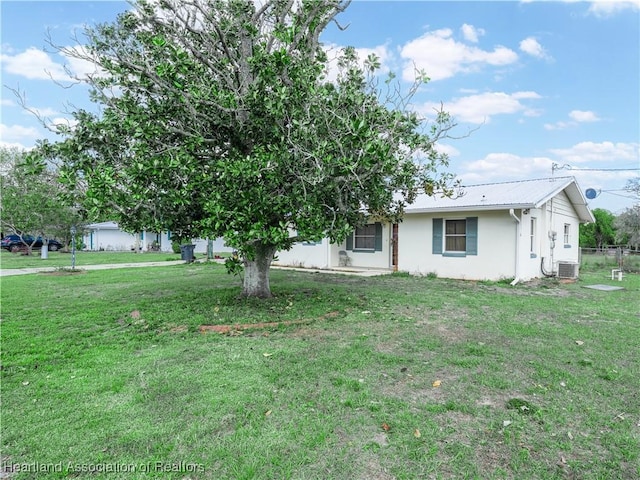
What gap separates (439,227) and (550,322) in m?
6.71

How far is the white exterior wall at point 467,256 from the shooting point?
1155 centimetres

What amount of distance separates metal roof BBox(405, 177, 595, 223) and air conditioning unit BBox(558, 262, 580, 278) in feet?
7.57

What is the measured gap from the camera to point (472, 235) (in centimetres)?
1214

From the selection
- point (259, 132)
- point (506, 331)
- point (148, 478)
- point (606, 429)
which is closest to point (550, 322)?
point (506, 331)

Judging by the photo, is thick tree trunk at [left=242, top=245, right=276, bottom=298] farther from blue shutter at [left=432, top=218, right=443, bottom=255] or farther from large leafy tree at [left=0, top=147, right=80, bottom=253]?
large leafy tree at [left=0, top=147, right=80, bottom=253]

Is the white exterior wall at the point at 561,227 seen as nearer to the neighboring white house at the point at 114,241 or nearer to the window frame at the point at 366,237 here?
the window frame at the point at 366,237

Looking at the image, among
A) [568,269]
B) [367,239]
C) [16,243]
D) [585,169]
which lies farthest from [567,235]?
[16,243]

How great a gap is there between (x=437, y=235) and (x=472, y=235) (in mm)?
1143

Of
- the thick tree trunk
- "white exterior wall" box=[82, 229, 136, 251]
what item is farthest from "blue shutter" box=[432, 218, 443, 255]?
"white exterior wall" box=[82, 229, 136, 251]

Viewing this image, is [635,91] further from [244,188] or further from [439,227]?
[244,188]

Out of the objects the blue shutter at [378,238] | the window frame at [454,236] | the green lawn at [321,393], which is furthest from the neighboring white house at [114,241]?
the green lawn at [321,393]

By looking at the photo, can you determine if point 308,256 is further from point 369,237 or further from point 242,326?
point 242,326

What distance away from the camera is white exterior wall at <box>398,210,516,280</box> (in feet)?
37.9

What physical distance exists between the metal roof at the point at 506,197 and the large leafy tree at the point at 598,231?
23.8 meters
